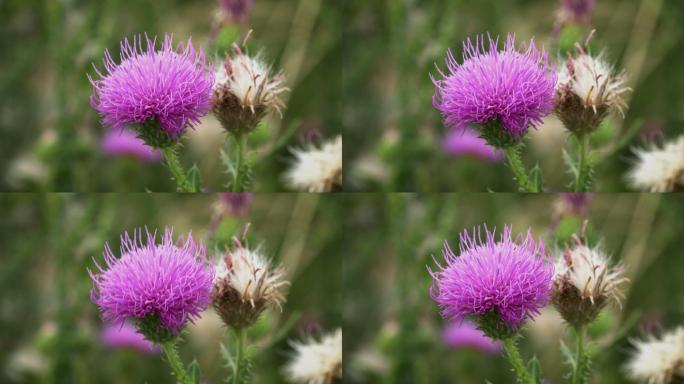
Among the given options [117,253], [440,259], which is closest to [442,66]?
[440,259]

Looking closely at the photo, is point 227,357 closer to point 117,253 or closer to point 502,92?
point 117,253

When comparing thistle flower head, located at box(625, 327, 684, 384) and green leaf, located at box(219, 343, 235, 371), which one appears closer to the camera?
green leaf, located at box(219, 343, 235, 371)

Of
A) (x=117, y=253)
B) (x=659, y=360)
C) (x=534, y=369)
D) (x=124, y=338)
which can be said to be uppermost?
(x=117, y=253)

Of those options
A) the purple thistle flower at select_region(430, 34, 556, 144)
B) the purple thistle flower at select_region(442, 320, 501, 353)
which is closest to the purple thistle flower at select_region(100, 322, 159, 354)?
the purple thistle flower at select_region(442, 320, 501, 353)

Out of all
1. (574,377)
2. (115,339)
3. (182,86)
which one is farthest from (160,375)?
(574,377)

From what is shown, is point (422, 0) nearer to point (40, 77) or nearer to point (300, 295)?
point (300, 295)

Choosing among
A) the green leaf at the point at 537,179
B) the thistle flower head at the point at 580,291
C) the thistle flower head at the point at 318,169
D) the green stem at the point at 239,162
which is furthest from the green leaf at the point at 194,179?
the thistle flower head at the point at 580,291

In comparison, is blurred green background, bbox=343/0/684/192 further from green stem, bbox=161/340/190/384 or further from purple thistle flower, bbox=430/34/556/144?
green stem, bbox=161/340/190/384
